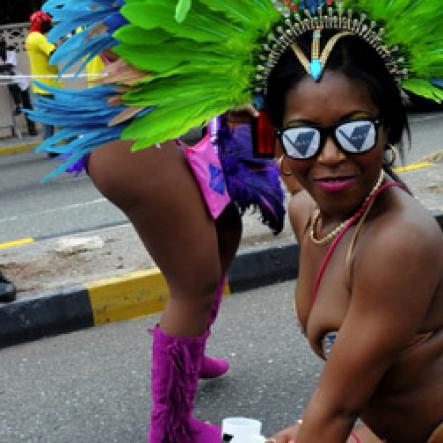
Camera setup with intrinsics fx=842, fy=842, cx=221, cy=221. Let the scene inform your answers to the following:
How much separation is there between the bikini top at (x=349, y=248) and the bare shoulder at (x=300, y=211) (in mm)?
223

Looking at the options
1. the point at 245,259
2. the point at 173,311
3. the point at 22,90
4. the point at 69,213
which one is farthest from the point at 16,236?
the point at 22,90

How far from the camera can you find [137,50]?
154 centimetres

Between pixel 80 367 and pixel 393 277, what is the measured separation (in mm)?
2274

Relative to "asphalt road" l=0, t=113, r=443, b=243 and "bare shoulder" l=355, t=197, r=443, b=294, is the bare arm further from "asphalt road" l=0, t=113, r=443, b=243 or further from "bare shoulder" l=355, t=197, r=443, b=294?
"asphalt road" l=0, t=113, r=443, b=243

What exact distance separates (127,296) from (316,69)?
2.77m

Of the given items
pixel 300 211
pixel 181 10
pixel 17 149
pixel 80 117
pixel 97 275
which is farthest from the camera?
pixel 17 149

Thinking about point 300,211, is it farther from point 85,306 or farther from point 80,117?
point 85,306

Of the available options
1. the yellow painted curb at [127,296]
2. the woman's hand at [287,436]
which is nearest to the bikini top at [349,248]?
the woman's hand at [287,436]

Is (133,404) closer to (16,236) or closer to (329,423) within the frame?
(329,423)

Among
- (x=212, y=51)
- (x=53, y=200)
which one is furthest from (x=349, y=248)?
(x=53, y=200)

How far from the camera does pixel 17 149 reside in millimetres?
12164

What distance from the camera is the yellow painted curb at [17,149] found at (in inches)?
475

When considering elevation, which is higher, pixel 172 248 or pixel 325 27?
pixel 325 27

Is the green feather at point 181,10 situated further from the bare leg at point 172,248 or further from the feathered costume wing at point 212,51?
the bare leg at point 172,248
